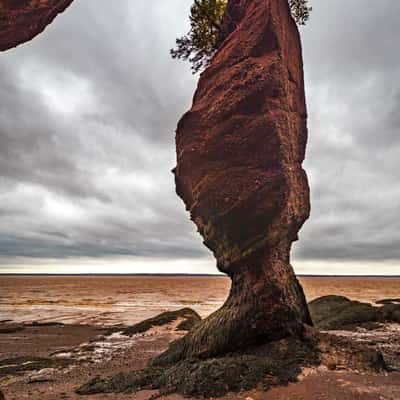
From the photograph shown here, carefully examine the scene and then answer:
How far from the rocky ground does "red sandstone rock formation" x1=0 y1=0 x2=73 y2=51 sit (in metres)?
9.59

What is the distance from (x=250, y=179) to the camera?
44.7 feet

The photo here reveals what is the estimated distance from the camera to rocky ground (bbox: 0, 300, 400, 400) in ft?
31.5

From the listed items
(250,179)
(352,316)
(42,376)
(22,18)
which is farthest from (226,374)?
(352,316)

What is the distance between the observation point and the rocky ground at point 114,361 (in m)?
9.61

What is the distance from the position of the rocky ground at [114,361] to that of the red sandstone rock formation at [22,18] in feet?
31.5

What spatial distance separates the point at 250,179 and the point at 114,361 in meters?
11.0

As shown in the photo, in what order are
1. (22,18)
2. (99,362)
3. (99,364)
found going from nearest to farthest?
(22,18), (99,364), (99,362)

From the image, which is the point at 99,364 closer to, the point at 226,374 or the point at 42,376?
the point at 42,376

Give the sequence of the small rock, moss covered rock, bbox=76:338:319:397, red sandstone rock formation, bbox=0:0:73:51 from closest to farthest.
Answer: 1. red sandstone rock formation, bbox=0:0:73:51
2. moss covered rock, bbox=76:338:319:397
3. the small rock

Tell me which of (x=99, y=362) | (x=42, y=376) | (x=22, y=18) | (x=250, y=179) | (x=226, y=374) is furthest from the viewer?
(x=99, y=362)

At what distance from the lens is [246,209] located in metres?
13.6

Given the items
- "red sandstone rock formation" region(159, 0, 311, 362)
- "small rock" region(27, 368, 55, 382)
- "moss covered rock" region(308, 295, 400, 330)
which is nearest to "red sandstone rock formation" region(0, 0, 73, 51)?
"red sandstone rock formation" region(159, 0, 311, 362)

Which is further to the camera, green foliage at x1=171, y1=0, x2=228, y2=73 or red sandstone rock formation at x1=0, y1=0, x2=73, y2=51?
green foliage at x1=171, y1=0, x2=228, y2=73

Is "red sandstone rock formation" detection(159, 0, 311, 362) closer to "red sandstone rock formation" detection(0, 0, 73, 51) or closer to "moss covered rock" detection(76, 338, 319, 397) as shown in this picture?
"moss covered rock" detection(76, 338, 319, 397)
